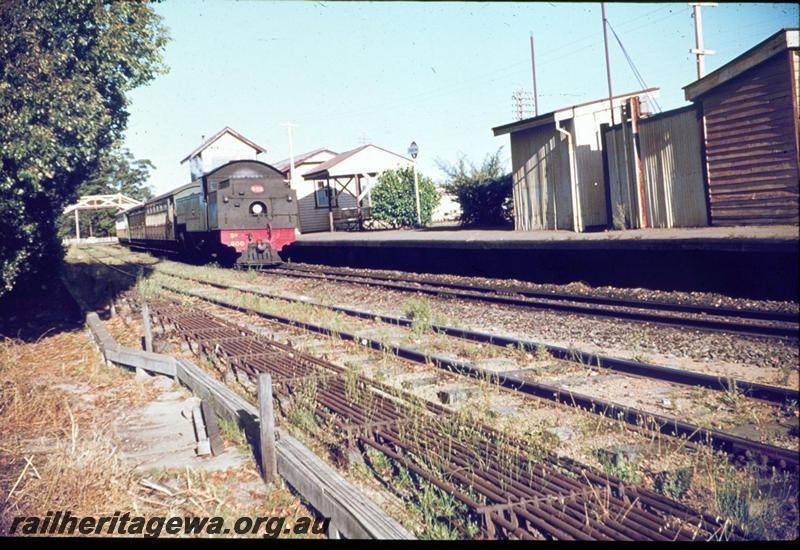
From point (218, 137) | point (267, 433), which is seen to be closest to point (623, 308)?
point (267, 433)

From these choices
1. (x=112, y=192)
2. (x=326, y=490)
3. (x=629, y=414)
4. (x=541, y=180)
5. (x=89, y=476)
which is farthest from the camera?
(x=112, y=192)

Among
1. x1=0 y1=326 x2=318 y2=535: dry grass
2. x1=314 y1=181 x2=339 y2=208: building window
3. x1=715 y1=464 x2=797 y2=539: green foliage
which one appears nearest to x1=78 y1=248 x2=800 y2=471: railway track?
x1=715 y1=464 x2=797 y2=539: green foliage

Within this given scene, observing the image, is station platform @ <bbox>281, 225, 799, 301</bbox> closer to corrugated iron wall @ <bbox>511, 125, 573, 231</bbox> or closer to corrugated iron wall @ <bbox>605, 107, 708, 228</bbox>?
corrugated iron wall @ <bbox>605, 107, 708, 228</bbox>

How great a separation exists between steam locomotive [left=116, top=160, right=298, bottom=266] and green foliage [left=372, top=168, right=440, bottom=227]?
936 centimetres

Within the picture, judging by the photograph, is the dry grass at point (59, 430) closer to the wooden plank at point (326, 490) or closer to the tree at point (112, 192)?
the wooden plank at point (326, 490)

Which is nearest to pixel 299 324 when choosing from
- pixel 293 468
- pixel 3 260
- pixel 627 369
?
pixel 3 260

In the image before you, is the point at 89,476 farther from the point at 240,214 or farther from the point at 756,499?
the point at 240,214

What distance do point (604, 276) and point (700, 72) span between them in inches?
347

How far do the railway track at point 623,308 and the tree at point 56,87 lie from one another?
6.75m

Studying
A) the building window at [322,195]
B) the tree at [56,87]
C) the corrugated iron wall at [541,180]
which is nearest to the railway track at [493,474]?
the tree at [56,87]

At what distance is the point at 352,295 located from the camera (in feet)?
45.4

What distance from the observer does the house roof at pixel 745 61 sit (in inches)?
335

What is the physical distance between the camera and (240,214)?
816 inches

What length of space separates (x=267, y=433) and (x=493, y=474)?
1.53 m
